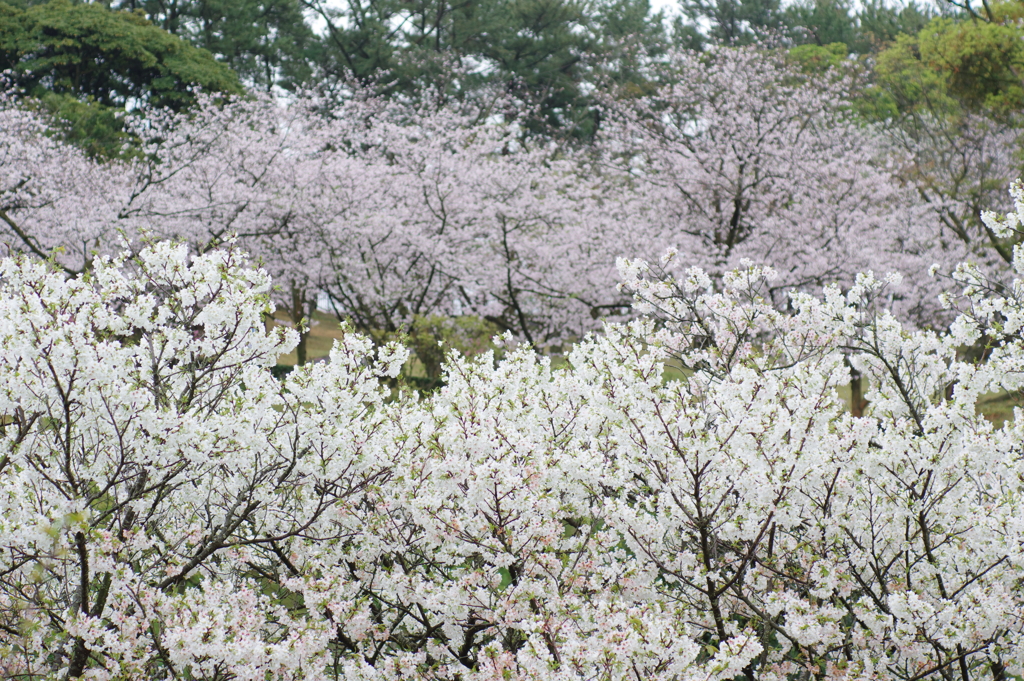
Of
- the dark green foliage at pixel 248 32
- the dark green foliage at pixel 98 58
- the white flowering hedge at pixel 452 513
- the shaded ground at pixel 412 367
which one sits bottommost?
the white flowering hedge at pixel 452 513

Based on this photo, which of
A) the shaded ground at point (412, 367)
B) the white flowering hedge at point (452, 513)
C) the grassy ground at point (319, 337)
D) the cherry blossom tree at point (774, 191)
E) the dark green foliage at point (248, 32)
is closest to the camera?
the white flowering hedge at point (452, 513)

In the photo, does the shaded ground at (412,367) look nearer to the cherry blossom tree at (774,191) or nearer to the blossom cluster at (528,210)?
the blossom cluster at (528,210)

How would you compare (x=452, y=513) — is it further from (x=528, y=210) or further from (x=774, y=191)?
(x=774, y=191)

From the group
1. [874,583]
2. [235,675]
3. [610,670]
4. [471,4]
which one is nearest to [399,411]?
[235,675]

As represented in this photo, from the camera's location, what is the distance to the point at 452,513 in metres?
4.04

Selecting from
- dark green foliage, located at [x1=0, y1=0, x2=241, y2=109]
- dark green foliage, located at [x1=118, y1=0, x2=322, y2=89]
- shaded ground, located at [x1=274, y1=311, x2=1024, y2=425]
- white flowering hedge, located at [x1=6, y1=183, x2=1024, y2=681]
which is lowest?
white flowering hedge, located at [x1=6, y1=183, x2=1024, y2=681]

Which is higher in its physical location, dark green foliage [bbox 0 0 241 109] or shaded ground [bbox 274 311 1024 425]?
dark green foliage [bbox 0 0 241 109]

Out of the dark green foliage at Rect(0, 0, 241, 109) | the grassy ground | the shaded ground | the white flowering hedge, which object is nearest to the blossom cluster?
the shaded ground

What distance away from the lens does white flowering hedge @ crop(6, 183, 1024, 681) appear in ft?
11.4

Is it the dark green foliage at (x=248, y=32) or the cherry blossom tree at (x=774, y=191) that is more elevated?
the dark green foliage at (x=248, y=32)

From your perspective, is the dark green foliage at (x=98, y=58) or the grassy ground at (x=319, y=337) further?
the dark green foliage at (x=98, y=58)

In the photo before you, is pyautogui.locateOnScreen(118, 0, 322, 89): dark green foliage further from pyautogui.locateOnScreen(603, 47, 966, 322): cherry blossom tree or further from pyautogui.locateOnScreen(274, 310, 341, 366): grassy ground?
pyautogui.locateOnScreen(603, 47, 966, 322): cherry blossom tree

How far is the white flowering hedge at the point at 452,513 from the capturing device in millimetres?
3480

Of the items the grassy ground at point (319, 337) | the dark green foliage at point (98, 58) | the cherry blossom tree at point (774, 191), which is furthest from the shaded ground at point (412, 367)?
the dark green foliage at point (98, 58)
